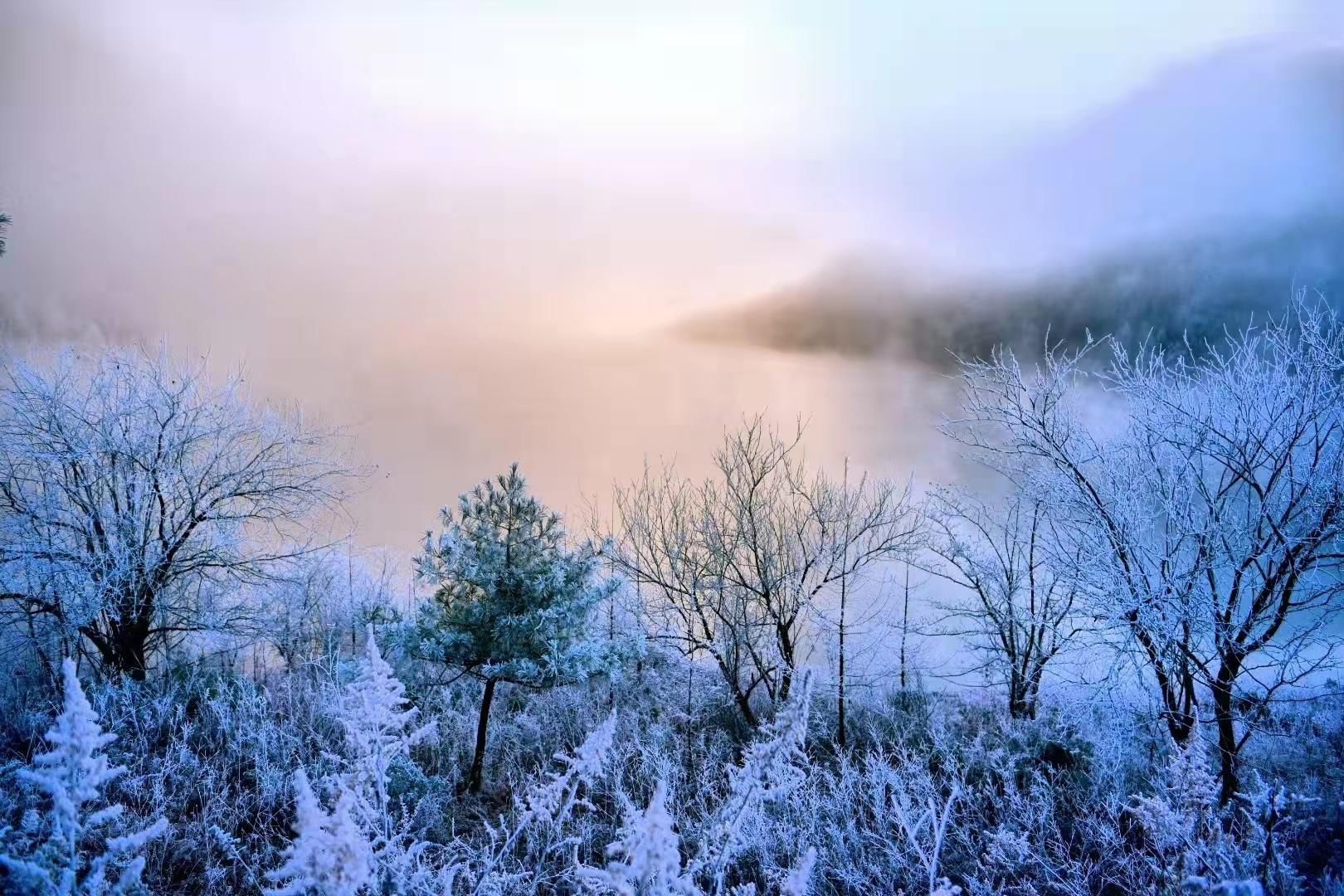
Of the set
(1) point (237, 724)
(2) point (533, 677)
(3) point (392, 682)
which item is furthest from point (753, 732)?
(3) point (392, 682)

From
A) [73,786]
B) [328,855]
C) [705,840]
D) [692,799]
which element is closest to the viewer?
[328,855]

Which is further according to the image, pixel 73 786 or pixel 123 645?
pixel 123 645

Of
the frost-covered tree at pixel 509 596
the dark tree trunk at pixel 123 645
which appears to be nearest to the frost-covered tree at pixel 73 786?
the frost-covered tree at pixel 509 596

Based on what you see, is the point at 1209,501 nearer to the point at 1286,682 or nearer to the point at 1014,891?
the point at 1286,682

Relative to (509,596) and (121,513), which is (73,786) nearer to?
(509,596)

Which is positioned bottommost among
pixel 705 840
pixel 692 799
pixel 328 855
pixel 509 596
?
pixel 692 799

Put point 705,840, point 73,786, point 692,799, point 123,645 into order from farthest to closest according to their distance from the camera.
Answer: point 123,645 → point 692,799 → point 705,840 → point 73,786

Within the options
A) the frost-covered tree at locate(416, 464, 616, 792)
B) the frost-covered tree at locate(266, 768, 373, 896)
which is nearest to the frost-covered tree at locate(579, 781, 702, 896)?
the frost-covered tree at locate(266, 768, 373, 896)

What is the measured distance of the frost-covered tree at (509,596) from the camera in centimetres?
873

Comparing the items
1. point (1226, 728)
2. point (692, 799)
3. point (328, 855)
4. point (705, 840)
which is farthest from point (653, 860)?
point (1226, 728)

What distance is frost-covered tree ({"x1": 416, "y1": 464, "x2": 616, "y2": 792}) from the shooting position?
8727mm

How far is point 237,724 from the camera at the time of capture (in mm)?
9609

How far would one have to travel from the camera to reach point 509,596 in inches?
352

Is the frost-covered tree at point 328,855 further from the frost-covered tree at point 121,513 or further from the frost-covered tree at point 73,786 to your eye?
the frost-covered tree at point 121,513
